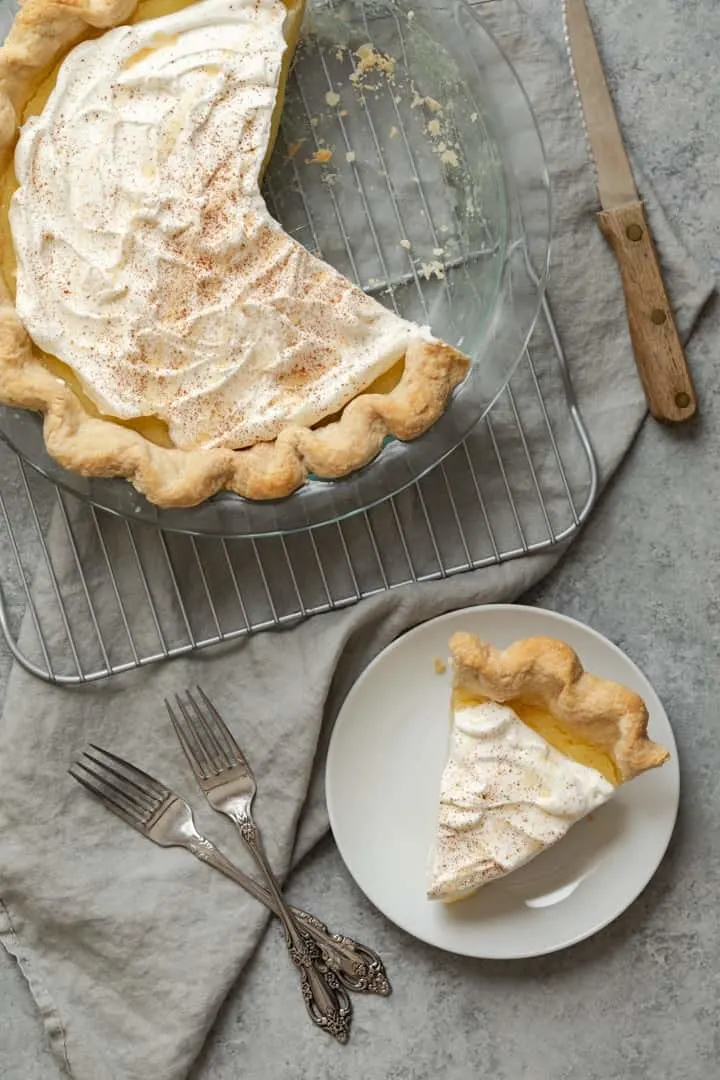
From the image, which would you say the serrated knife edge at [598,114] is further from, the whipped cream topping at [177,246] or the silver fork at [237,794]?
the silver fork at [237,794]

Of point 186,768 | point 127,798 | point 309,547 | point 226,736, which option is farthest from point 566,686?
point 127,798

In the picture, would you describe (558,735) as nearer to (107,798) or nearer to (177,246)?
(107,798)

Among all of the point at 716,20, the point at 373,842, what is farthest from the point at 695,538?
the point at 716,20

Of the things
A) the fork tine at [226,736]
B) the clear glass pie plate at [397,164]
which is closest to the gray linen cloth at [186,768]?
the fork tine at [226,736]

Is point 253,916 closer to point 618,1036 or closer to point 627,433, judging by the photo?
point 618,1036

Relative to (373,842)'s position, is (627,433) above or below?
above

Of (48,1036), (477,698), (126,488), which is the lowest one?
(48,1036)
